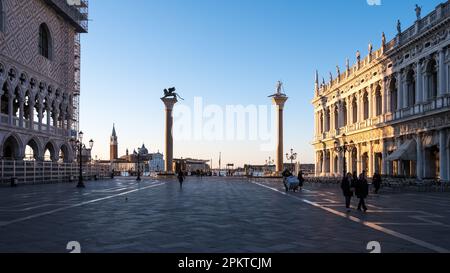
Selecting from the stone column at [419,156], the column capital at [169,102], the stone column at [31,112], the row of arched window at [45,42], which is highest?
the row of arched window at [45,42]

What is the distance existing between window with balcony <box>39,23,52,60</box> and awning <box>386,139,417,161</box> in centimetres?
4124

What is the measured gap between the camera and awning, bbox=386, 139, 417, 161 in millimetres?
39031

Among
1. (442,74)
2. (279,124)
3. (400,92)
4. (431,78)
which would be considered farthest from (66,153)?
(442,74)

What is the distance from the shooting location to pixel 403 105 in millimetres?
42625

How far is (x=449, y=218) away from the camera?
15.3 m

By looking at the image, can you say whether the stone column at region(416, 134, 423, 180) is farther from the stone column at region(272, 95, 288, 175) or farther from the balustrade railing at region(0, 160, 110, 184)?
the balustrade railing at region(0, 160, 110, 184)

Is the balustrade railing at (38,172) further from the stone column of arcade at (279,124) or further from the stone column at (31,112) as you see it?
the stone column of arcade at (279,124)

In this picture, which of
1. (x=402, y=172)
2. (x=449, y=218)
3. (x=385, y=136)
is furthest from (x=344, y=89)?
(x=449, y=218)

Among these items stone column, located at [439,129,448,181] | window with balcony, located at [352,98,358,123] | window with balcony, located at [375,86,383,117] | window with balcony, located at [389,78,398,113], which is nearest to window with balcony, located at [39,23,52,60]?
window with balcony, located at [352,98,358,123]

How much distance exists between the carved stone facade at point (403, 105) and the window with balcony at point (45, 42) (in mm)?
36499

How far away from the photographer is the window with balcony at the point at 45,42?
5644 centimetres

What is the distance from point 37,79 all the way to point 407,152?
129ft

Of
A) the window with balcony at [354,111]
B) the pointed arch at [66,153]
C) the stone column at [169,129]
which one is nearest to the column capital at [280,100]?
the stone column at [169,129]

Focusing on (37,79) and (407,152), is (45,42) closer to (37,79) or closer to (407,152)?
(37,79)
